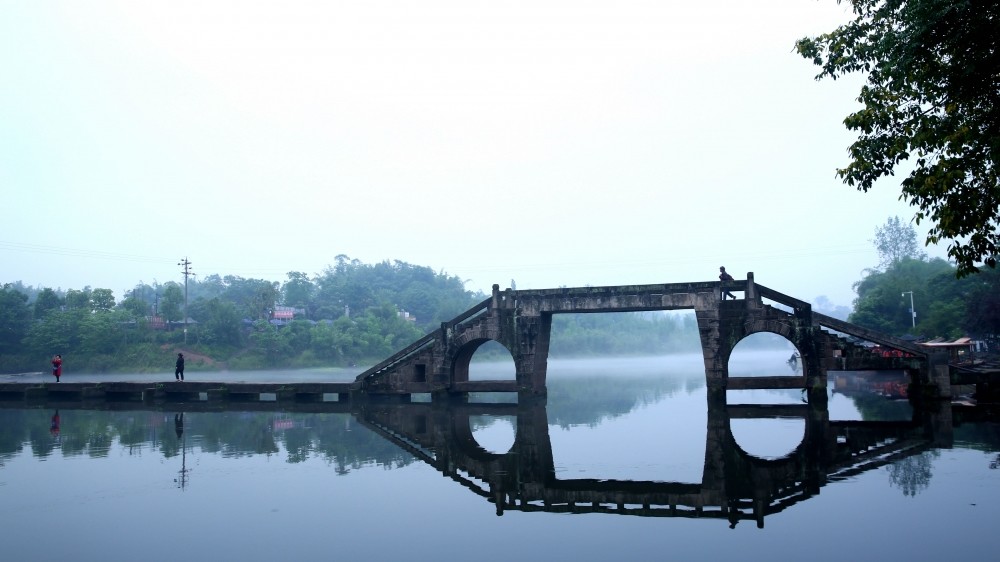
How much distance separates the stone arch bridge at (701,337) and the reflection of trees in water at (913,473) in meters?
10.1

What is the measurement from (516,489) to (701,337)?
15.5 m

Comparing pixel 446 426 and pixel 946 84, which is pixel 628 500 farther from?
pixel 446 426

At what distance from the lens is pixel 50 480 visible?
51.5ft

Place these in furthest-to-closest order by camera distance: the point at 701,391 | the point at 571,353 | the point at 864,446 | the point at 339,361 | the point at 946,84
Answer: the point at 571,353 < the point at 339,361 < the point at 701,391 < the point at 864,446 < the point at 946,84

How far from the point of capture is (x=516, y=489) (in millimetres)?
14227

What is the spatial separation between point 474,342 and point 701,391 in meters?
14.1

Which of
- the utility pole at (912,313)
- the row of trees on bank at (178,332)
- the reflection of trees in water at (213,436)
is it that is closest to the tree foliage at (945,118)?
the reflection of trees in water at (213,436)

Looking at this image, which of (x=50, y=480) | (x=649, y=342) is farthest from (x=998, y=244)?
(x=649, y=342)

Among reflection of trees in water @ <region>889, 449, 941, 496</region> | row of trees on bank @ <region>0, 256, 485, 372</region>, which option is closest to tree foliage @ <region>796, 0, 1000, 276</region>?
reflection of trees in water @ <region>889, 449, 941, 496</region>

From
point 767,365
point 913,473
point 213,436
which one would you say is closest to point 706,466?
point 913,473

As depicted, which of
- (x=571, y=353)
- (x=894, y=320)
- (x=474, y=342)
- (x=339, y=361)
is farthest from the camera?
(x=571, y=353)

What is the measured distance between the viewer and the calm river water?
1050 centimetres

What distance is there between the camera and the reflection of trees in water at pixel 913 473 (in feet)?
43.6

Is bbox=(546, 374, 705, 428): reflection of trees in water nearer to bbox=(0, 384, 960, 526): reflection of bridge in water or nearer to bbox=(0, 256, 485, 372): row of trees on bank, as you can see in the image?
bbox=(0, 384, 960, 526): reflection of bridge in water
